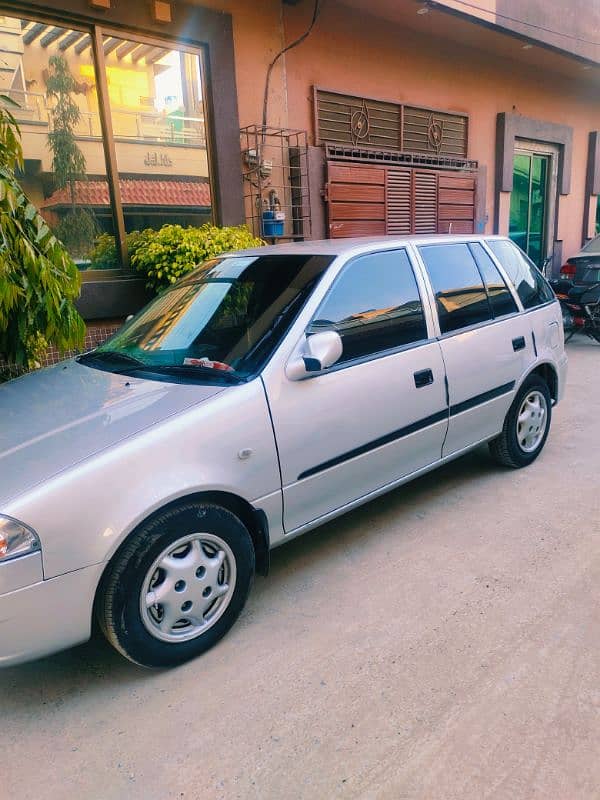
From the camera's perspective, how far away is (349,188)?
771 centimetres

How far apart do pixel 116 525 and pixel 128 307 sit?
4.31 meters

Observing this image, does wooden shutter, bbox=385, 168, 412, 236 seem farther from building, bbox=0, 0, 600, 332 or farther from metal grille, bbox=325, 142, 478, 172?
metal grille, bbox=325, 142, 478, 172

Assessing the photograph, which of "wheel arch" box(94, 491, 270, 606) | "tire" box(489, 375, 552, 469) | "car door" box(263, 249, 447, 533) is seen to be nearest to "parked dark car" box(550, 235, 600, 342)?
"tire" box(489, 375, 552, 469)

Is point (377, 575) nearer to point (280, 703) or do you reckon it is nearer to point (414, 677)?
point (414, 677)

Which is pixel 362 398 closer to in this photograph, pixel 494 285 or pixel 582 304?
pixel 494 285

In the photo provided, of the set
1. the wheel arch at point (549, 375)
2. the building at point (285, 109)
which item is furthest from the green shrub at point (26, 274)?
the wheel arch at point (549, 375)

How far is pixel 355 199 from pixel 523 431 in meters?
4.64

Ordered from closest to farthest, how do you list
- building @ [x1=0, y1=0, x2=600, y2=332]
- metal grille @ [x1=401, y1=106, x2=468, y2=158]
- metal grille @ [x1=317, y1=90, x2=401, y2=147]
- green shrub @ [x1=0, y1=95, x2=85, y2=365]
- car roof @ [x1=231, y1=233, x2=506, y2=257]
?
green shrub @ [x1=0, y1=95, x2=85, y2=365] < car roof @ [x1=231, y1=233, x2=506, y2=257] < building @ [x1=0, y1=0, x2=600, y2=332] < metal grille @ [x1=317, y1=90, x2=401, y2=147] < metal grille @ [x1=401, y1=106, x2=468, y2=158]

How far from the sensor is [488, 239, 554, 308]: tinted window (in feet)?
13.7

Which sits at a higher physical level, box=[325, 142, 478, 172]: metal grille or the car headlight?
box=[325, 142, 478, 172]: metal grille

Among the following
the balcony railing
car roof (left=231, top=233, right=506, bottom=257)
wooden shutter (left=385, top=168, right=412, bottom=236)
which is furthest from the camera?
wooden shutter (left=385, top=168, right=412, bottom=236)

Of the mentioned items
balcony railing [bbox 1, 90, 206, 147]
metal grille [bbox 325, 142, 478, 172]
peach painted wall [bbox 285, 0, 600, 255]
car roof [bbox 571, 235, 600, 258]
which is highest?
peach painted wall [bbox 285, 0, 600, 255]

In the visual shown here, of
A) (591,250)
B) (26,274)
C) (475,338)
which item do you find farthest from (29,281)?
(591,250)

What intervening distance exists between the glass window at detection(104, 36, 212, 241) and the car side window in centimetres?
381
